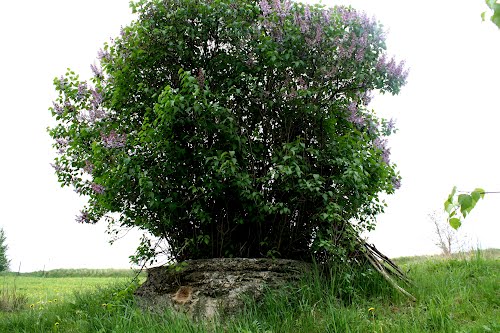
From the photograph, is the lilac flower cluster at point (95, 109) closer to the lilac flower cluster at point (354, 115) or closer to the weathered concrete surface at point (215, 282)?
the weathered concrete surface at point (215, 282)

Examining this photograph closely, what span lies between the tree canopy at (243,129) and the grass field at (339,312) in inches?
26.2

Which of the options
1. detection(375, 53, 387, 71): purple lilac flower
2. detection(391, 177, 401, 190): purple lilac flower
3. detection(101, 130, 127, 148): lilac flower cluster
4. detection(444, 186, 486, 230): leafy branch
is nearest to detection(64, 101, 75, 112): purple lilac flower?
detection(101, 130, 127, 148): lilac flower cluster

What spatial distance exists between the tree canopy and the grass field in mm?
665

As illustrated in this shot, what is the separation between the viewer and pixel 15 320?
23.8 ft

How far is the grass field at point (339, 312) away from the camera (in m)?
4.75

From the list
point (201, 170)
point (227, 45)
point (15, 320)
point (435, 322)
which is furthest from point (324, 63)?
point (15, 320)

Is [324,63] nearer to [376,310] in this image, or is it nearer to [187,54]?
[187,54]

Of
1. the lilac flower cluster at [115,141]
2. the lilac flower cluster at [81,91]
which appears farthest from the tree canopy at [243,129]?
the lilac flower cluster at [81,91]

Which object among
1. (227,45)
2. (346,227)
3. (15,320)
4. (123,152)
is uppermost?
(227,45)

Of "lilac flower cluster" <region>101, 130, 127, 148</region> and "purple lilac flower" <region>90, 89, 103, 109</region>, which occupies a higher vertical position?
"purple lilac flower" <region>90, 89, 103, 109</region>

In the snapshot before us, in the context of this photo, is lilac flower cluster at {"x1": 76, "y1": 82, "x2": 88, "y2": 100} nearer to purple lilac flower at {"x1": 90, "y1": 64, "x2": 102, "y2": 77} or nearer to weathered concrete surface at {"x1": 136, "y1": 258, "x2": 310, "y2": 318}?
purple lilac flower at {"x1": 90, "y1": 64, "x2": 102, "y2": 77}

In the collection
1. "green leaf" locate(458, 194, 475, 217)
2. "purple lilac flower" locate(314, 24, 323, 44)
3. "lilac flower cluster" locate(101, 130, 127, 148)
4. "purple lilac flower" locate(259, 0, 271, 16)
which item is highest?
"purple lilac flower" locate(259, 0, 271, 16)

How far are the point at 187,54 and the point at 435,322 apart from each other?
4658 mm

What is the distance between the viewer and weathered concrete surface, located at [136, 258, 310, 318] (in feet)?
17.7
